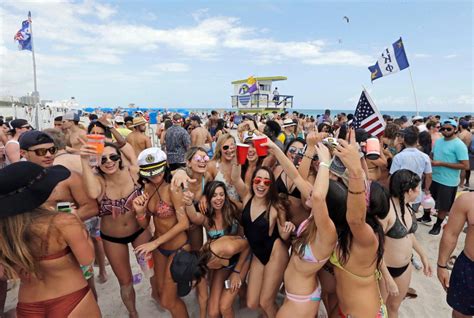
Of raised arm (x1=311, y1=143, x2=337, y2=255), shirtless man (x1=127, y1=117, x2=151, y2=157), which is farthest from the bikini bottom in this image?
shirtless man (x1=127, y1=117, x2=151, y2=157)

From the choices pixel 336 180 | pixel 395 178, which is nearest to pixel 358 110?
pixel 395 178

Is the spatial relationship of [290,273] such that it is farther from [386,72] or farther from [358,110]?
[386,72]

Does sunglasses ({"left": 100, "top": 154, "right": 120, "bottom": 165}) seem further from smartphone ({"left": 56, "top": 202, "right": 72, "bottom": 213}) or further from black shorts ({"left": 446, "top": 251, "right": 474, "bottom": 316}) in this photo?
black shorts ({"left": 446, "top": 251, "right": 474, "bottom": 316})

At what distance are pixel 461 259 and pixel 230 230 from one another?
2117mm

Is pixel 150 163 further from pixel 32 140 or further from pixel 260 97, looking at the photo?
pixel 260 97

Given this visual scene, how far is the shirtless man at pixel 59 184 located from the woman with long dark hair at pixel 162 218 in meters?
0.54

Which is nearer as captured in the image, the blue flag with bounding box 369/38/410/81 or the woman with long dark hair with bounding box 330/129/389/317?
the woman with long dark hair with bounding box 330/129/389/317

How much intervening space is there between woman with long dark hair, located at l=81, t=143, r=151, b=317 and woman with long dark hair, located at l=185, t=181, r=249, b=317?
2.39 ft

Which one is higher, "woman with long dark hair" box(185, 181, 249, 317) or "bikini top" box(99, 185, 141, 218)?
"bikini top" box(99, 185, 141, 218)

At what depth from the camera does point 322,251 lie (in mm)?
2080

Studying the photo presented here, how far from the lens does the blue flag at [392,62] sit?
856cm

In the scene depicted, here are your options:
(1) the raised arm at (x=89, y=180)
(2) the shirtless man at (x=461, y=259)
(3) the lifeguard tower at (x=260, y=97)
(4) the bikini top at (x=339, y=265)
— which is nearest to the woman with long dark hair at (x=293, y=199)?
A: (4) the bikini top at (x=339, y=265)

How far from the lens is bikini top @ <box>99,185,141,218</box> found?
2.82 m

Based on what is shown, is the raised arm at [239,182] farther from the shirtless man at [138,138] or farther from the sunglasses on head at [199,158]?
the shirtless man at [138,138]
